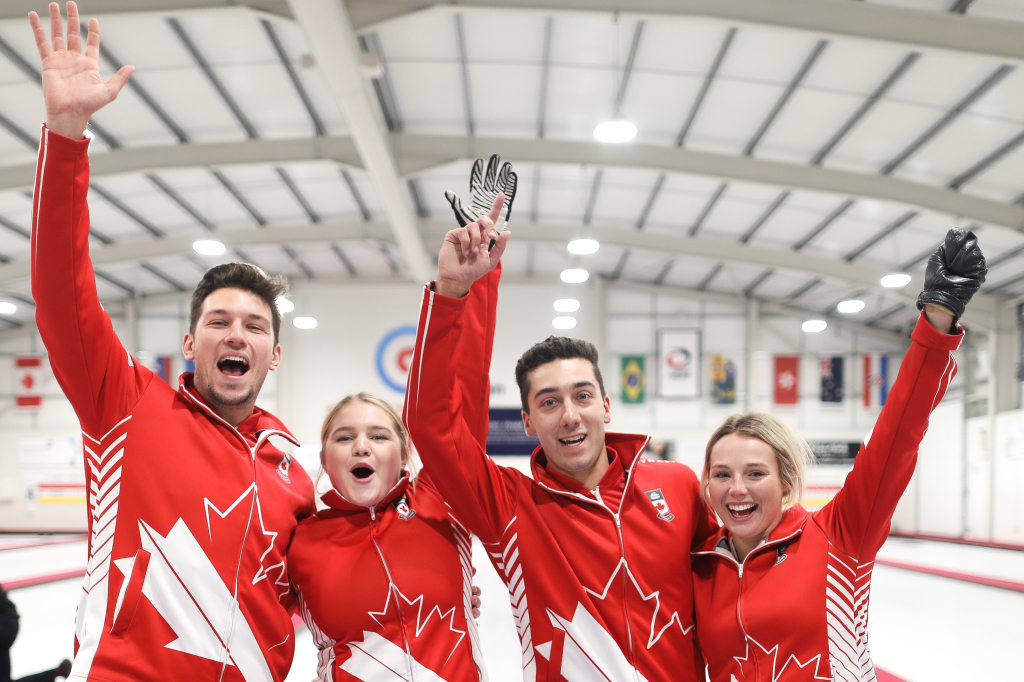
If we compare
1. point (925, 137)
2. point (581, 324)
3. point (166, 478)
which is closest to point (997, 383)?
point (925, 137)

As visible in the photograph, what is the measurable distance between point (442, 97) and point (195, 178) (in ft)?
23.9

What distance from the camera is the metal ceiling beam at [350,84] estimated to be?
368 inches

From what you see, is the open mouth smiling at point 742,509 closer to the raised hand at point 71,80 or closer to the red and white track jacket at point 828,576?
the red and white track jacket at point 828,576

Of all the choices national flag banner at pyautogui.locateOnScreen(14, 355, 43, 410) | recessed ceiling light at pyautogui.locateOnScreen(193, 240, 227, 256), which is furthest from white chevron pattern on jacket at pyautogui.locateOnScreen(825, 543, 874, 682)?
national flag banner at pyautogui.locateOnScreen(14, 355, 43, 410)

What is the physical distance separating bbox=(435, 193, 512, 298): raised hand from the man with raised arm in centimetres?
81

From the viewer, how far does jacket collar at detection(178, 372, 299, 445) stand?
8.75ft

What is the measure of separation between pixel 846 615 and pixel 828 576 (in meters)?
0.15

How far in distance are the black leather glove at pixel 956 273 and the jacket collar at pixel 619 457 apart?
1202mm

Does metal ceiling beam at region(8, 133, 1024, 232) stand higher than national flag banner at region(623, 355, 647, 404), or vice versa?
metal ceiling beam at region(8, 133, 1024, 232)

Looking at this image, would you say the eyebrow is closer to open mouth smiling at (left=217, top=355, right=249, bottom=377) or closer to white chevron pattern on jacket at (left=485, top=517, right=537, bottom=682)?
white chevron pattern on jacket at (left=485, top=517, right=537, bottom=682)

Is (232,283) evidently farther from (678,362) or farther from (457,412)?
(678,362)

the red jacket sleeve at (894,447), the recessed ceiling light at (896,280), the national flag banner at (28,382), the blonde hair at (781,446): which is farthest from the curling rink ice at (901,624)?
the national flag banner at (28,382)

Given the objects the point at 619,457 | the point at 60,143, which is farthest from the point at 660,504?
the point at 60,143

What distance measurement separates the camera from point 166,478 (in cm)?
248
